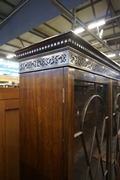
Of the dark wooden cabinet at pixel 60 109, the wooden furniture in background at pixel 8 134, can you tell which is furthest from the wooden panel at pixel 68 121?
the wooden furniture in background at pixel 8 134

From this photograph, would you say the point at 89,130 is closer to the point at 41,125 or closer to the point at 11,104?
the point at 41,125

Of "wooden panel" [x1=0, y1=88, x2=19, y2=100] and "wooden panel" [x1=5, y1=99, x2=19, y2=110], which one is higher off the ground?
"wooden panel" [x1=0, y1=88, x2=19, y2=100]

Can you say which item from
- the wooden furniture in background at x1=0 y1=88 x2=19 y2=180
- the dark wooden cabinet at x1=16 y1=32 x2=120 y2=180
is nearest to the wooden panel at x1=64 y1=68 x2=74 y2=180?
the dark wooden cabinet at x1=16 y1=32 x2=120 y2=180

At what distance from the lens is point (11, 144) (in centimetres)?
112

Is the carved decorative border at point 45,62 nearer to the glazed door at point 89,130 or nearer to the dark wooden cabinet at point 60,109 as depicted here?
the dark wooden cabinet at point 60,109

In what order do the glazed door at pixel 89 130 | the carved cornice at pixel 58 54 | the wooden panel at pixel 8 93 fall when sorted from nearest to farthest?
the carved cornice at pixel 58 54 → the glazed door at pixel 89 130 → the wooden panel at pixel 8 93

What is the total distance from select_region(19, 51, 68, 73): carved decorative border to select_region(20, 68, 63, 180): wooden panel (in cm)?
3

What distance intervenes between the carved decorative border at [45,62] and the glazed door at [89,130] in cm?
14

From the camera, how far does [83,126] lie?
74 centimetres

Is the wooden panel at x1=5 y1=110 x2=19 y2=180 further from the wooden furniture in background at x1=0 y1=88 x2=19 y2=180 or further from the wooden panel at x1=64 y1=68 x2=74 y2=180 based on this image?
the wooden panel at x1=64 y1=68 x2=74 y2=180

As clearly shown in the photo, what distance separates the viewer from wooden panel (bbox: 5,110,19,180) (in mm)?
1088

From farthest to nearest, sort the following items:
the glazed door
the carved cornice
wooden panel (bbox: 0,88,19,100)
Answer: wooden panel (bbox: 0,88,19,100) < the glazed door < the carved cornice

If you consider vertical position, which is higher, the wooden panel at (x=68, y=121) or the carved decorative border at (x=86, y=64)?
the carved decorative border at (x=86, y=64)

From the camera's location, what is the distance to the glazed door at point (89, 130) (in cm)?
70
